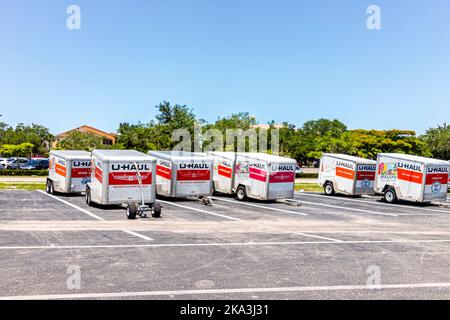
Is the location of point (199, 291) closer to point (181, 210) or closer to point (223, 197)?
point (181, 210)

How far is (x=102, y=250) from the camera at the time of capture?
41.3ft

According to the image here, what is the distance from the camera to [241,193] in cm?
2800

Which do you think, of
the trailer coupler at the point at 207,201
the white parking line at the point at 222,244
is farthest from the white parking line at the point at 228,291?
the trailer coupler at the point at 207,201

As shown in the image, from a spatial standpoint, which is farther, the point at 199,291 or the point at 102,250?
the point at 102,250

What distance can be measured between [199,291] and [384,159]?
2345 centimetres

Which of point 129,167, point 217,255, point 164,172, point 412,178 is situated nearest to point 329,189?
point 412,178

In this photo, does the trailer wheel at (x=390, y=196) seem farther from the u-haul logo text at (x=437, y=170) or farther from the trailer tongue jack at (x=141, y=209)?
the trailer tongue jack at (x=141, y=209)

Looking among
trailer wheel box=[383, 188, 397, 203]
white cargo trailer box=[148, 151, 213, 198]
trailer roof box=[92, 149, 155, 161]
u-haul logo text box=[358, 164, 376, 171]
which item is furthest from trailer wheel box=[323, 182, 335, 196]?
trailer roof box=[92, 149, 155, 161]

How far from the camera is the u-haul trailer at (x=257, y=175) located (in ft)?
87.3

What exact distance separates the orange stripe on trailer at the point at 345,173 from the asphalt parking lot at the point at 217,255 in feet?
32.2

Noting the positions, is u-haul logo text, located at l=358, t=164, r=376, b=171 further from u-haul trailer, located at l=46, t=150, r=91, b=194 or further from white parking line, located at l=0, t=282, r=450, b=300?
white parking line, located at l=0, t=282, r=450, b=300

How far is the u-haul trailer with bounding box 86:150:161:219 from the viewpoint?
67.4ft

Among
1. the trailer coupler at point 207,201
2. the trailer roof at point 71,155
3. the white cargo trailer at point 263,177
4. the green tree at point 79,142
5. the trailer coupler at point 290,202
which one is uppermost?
the green tree at point 79,142
